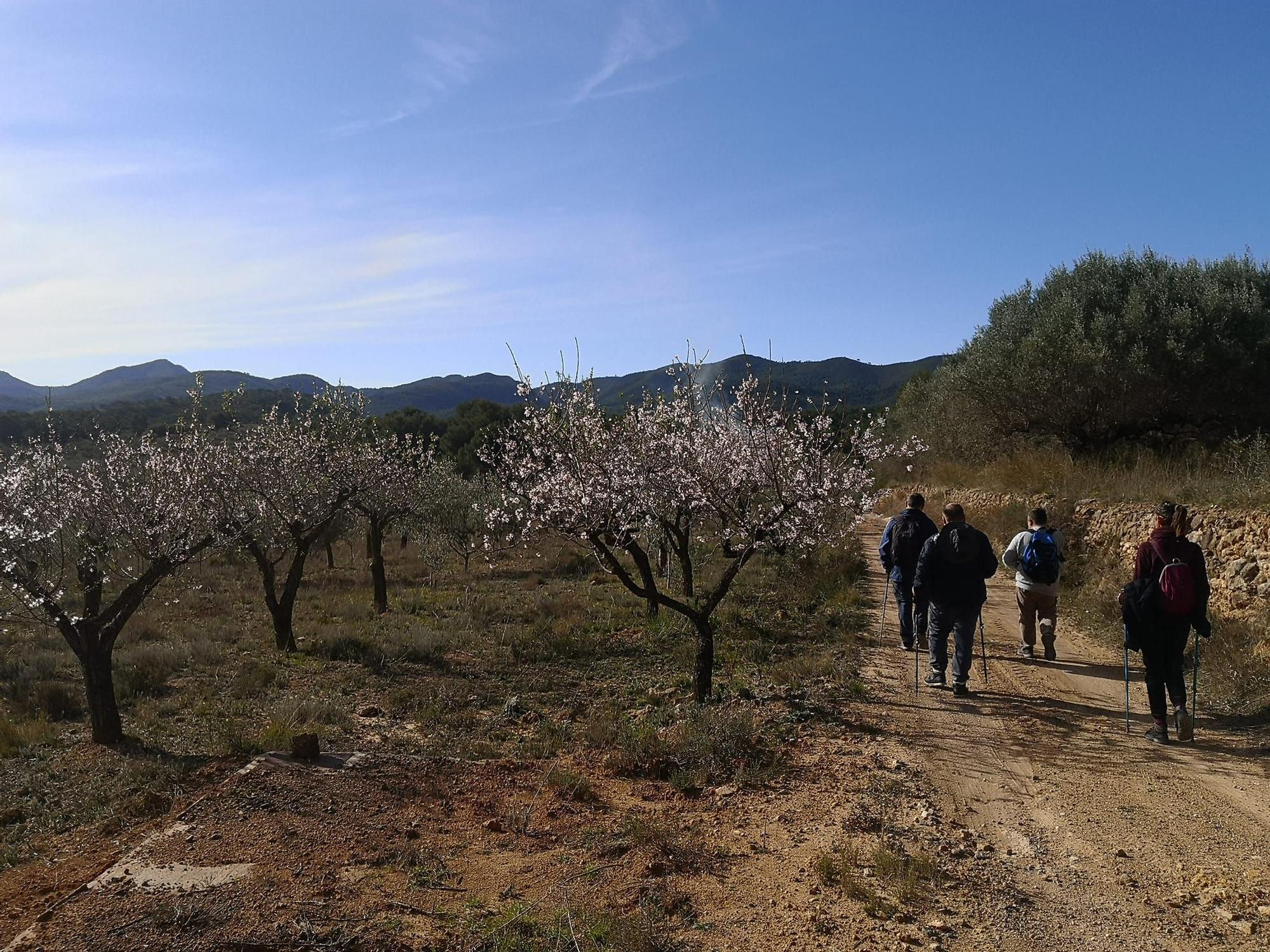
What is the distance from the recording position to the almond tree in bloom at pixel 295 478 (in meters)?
17.3

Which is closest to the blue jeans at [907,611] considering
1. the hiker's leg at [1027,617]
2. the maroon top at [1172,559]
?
the hiker's leg at [1027,617]

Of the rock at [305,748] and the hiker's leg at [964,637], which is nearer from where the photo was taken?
the rock at [305,748]

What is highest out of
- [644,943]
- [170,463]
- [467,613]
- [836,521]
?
[170,463]

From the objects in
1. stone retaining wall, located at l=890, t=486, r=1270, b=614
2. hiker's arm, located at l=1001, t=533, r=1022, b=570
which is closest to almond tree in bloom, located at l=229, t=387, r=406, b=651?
hiker's arm, located at l=1001, t=533, r=1022, b=570

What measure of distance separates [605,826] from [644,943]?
197 cm

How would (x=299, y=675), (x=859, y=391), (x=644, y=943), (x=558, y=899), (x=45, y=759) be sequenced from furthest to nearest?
(x=859, y=391) → (x=299, y=675) → (x=45, y=759) → (x=558, y=899) → (x=644, y=943)

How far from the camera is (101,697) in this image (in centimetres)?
1059

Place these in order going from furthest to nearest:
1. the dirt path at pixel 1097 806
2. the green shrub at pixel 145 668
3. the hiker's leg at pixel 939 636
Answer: the green shrub at pixel 145 668
the hiker's leg at pixel 939 636
the dirt path at pixel 1097 806

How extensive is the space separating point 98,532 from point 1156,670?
15068 mm

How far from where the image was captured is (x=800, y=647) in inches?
512

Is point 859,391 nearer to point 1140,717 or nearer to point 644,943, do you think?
point 1140,717

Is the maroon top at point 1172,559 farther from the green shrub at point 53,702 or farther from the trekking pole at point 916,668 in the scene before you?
the green shrub at point 53,702

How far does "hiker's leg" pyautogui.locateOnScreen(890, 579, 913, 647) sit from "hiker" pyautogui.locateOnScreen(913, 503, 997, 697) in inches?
74.0

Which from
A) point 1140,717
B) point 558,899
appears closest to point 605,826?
point 558,899
